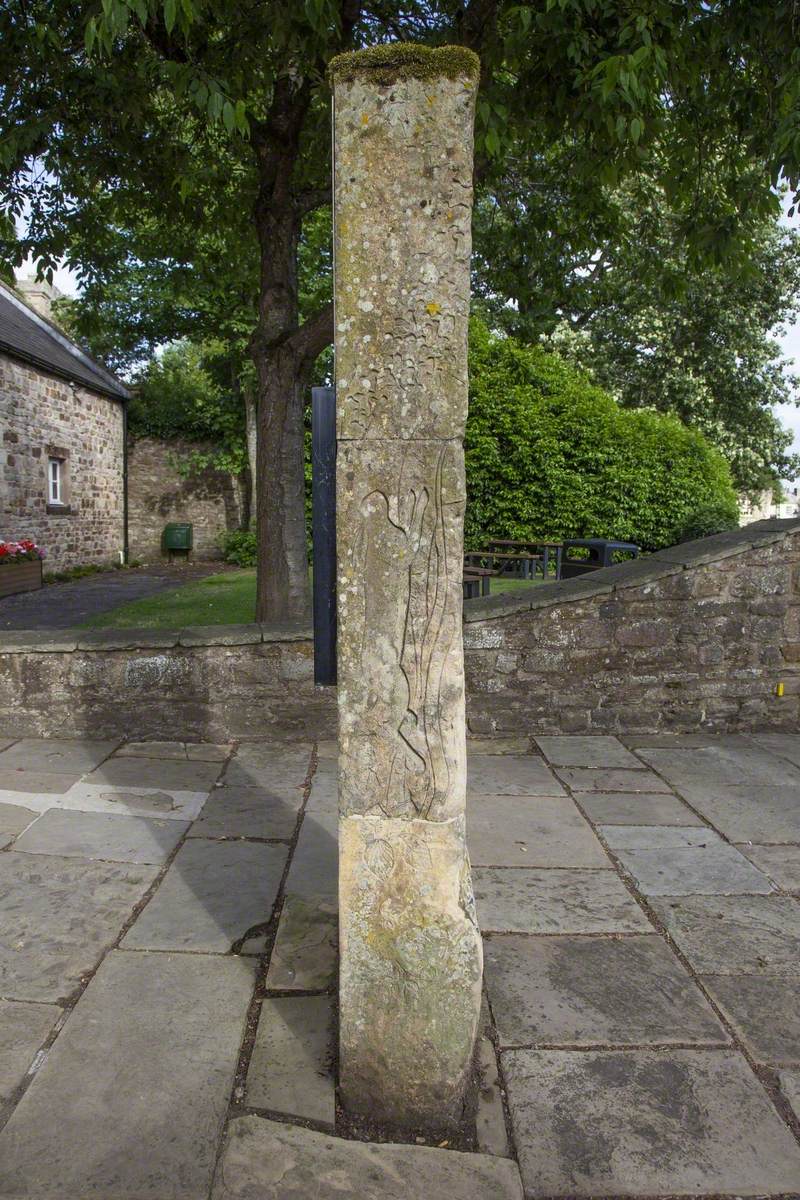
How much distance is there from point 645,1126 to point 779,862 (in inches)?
80.7

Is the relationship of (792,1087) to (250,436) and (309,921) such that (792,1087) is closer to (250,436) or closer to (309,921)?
(309,921)

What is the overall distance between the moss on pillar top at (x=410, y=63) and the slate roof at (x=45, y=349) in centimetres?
1524

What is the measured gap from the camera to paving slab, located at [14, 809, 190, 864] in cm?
388

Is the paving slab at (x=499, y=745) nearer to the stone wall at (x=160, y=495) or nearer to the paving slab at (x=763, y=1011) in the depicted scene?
the paving slab at (x=763, y=1011)

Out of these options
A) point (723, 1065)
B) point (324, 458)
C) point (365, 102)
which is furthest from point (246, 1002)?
point (365, 102)

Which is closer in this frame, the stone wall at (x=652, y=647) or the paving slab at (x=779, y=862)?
the paving slab at (x=779, y=862)

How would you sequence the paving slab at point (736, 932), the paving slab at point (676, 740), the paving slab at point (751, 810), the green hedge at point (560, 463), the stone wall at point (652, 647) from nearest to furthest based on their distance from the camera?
the paving slab at point (736, 932), the paving slab at point (751, 810), the paving slab at point (676, 740), the stone wall at point (652, 647), the green hedge at point (560, 463)

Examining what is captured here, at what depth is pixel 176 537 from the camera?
22078 millimetres

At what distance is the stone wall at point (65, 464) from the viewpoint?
16188 mm

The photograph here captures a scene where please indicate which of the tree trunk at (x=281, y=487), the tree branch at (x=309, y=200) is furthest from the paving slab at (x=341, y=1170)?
the tree branch at (x=309, y=200)

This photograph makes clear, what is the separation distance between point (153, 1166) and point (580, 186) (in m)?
8.76

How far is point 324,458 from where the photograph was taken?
238cm

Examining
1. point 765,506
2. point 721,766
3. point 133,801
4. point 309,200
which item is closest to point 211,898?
point 133,801

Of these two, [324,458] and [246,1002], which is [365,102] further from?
[246,1002]
